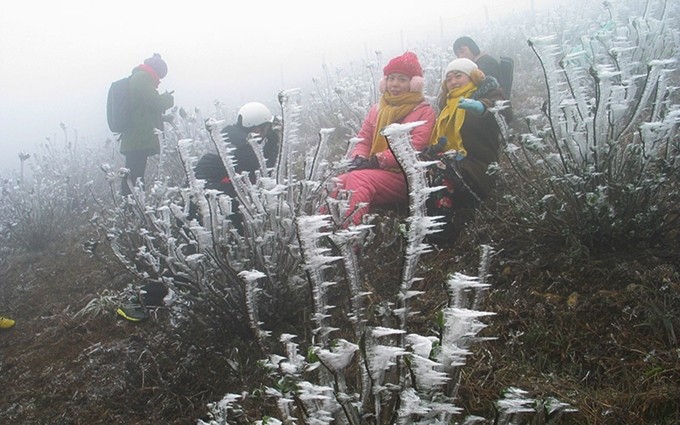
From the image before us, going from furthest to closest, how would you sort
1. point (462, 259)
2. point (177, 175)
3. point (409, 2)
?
point (409, 2) < point (177, 175) < point (462, 259)

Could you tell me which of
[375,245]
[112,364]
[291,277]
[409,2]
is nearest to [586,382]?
[291,277]

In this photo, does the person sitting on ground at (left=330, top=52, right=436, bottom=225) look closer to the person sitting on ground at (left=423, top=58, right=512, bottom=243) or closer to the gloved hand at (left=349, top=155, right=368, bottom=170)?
the gloved hand at (left=349, top=155, right=368, bottom=170)

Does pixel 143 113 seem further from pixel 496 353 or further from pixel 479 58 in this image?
pixel 496 353

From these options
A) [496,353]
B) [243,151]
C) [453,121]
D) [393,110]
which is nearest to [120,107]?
[243,151]

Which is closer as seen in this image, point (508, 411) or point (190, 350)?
point (508, 411)

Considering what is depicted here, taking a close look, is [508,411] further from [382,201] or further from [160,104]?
[160,104]

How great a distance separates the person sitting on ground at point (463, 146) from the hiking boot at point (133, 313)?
1.94m

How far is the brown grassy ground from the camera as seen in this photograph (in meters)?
1.53

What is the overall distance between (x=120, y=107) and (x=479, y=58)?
3895 millimetres

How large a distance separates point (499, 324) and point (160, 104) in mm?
4483

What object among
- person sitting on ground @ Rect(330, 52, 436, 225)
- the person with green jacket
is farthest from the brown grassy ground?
the person with green jacket

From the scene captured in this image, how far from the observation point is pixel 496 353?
5.96ft

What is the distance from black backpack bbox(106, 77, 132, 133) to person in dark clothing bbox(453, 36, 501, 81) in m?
3.64

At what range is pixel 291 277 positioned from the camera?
2.28 metres
